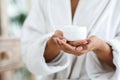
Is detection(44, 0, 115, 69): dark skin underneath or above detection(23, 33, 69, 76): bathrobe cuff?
above

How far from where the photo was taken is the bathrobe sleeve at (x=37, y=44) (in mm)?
974

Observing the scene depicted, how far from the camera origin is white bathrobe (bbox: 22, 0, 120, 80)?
957 millimetres

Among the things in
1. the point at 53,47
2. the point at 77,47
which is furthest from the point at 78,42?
the point at 53,47

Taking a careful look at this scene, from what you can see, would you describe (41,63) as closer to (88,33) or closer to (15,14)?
(88,33)

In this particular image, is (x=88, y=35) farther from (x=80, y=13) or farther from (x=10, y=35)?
(x=10, y=35)

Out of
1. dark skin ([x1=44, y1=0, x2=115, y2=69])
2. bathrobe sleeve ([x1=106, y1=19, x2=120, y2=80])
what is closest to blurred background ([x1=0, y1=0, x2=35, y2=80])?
dark skin ([x1=44, y1=0, x2=115, y2=69])

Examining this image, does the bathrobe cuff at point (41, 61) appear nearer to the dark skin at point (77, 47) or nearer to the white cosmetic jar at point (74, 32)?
the dark skin at point (77, 47)

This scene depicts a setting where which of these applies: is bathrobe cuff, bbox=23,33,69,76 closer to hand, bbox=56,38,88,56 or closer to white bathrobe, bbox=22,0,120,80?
white bathrobe, bbox=22,0,120,80

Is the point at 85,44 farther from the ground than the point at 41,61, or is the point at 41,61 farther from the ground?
the point at 85,44

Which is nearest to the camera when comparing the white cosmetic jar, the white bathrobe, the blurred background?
the white cosmetic jar

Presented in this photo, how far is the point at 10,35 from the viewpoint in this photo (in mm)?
2428

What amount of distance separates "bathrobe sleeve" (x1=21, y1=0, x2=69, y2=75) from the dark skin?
0.10ft

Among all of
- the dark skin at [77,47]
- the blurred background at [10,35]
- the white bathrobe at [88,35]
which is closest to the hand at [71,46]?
the dark skin at [77,47]

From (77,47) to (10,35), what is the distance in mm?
1654
